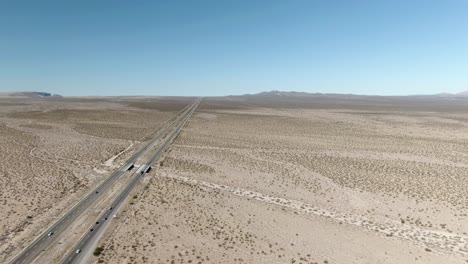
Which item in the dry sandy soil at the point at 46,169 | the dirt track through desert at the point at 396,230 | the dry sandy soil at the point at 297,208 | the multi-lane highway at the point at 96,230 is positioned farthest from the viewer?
the dry sandy soil at the point at 46,169

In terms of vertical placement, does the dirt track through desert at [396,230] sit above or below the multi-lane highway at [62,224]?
below

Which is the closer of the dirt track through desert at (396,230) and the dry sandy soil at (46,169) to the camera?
the dirt track through desert at (396,230)

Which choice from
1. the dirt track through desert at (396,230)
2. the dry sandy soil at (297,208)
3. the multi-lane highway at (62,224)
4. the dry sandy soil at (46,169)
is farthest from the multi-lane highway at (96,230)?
the dirt track through desert at (396,230)

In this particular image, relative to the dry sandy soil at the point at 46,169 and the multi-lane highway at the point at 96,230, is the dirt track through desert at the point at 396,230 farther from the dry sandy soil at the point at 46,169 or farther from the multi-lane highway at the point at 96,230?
the dry sandy soil at the point at 46,169

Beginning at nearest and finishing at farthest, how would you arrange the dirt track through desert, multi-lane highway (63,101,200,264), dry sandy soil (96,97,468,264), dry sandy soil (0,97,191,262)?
multi-lane highway (63,101,200,264), dry sandy soil (96,97,468,264), the dirt track through desert, dry sandy soil (0,97,191,262)

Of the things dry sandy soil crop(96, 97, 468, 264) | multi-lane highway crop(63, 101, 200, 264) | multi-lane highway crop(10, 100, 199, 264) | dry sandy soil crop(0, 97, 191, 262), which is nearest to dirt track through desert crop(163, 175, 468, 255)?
dry sandy soil crop(96, 97, 468, 264)

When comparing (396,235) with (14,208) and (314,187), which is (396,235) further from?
(14,208)

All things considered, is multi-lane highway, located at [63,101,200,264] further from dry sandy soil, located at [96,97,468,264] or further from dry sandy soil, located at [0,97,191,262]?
dry sandy soil, located at [0,97,191,262]

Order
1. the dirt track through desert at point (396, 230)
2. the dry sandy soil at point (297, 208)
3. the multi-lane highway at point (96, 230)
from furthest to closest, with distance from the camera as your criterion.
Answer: the dirt track through desert at point (396, 230)
the dry sandy soil at point (297, 208)
the multi-lane highway at point (96, 230)

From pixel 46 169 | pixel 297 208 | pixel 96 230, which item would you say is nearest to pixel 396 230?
pixel 297 208
